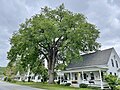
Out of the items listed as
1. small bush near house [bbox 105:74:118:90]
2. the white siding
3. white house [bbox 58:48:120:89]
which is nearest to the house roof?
white house [bbox 58:48:120:89]

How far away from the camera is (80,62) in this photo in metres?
38.3

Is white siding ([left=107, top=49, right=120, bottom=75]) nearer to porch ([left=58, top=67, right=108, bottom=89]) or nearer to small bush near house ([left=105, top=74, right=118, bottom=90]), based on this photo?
porch ([left=58, top=67, right=108, bottom=89])

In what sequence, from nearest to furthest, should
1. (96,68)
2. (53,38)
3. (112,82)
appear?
(112,82) → (96,68) → (53,38)

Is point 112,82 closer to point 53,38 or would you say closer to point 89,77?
point 89,77

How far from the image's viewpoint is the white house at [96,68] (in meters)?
31.5

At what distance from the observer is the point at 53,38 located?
118 ft

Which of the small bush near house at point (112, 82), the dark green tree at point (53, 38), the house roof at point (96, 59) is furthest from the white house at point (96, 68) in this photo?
the dark green tree at point (53, 38)

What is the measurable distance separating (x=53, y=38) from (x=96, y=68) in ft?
32.6

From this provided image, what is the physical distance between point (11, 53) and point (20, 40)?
4566mm

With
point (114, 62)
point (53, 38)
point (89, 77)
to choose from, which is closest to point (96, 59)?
point (114, 62)

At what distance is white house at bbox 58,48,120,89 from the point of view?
3155 centimetres

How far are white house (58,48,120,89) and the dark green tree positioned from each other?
7.68 feet

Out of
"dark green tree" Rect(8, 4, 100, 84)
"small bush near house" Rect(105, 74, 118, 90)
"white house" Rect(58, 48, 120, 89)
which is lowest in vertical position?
"small bush near house" Rect(105, 74, 118, 90)

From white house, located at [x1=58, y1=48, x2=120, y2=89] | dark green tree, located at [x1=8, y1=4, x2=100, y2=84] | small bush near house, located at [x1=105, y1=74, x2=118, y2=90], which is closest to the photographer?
small bush near house, located at [x1=105, y1=74, x2=118, y2=90]
